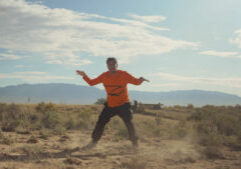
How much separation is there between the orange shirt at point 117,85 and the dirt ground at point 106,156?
4.02ft

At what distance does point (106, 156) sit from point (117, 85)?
5.54ft

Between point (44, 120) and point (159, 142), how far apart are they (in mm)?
4776

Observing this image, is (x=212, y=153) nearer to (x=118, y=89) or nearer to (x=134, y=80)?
(x=134, y=80)

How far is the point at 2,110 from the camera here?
12.6 meters

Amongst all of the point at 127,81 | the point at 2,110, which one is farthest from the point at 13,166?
the point at 2,110

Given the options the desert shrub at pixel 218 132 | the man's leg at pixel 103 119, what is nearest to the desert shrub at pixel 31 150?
the man's leg at pixel 103 119

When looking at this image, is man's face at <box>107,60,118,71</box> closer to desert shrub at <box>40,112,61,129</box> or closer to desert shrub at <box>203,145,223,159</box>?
desert shrub at <box>203,145,223,159</box>

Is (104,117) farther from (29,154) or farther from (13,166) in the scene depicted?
(13,166)

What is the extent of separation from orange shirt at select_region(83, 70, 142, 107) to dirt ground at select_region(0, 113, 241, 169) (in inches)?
48.3

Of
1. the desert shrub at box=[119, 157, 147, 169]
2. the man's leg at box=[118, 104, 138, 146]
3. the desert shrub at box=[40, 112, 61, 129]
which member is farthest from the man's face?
the desert shrub at box=[40, 112, 61, 129]

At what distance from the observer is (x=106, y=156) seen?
5.93 metres

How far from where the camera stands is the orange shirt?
655 centimetres

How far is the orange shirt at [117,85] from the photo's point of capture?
Result: 21.5 ft

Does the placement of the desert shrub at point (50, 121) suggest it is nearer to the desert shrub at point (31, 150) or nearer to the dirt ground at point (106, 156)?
the dirt ground at point (106, 156)
